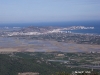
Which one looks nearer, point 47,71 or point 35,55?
point 47,71

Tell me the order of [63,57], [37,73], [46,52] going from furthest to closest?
1. [46,52]
2. [63,57]
3. [37,73]

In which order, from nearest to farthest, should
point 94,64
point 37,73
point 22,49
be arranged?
point 37,73 → point 94,64 → point 22,49

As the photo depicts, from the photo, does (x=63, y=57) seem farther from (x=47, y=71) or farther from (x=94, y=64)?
(x=47, y=71)

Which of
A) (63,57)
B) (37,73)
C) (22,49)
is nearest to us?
(37,73)

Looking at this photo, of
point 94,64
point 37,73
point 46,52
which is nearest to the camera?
point 37,73

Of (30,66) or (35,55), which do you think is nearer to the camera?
(30,66)

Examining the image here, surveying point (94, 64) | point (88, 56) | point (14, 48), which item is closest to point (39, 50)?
point (14, 48)

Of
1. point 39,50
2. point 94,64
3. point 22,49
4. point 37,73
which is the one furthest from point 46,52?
point 37,73

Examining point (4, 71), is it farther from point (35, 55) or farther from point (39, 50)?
point (39, 50)
